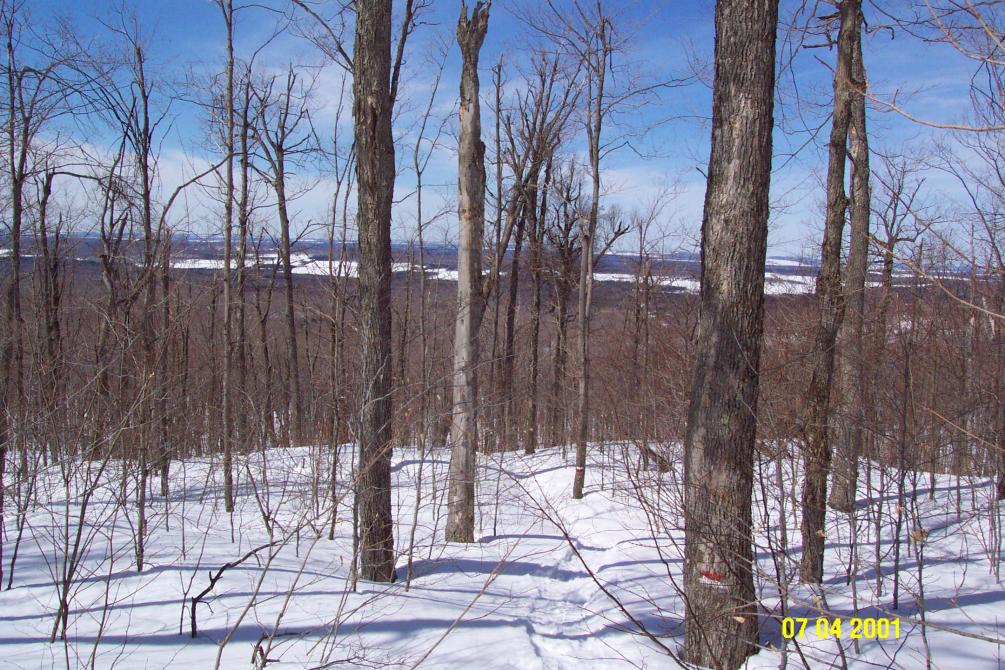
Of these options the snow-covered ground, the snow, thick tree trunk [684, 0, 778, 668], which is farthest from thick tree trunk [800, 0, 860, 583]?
the snow

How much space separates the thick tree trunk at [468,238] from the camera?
7535 mm

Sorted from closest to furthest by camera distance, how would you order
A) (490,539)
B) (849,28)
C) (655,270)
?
1. (849,28)
2. (490,539)
3. (655,270)

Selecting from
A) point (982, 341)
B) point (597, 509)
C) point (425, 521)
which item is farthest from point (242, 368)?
point (982, 341)

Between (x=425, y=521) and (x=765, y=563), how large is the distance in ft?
14.4

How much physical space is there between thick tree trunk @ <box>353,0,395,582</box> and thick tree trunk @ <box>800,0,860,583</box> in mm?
3683

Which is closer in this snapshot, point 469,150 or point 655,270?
point 469,150

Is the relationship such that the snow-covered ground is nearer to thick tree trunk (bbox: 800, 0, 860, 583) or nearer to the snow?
thick tree trunk (bbox: 800, 0, 860, 583)

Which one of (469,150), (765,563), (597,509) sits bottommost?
(597,509)

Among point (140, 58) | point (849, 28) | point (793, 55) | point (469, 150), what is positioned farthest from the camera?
point (140, 58)

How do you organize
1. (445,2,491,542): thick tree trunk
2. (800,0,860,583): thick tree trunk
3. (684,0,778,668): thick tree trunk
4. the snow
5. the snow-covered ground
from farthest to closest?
the snow → (445,2,491,542): thick tree trunk → (800,0,860,583): thick tree trunk → (684,0,778,668): thick tree trunk → the snow-covered ground

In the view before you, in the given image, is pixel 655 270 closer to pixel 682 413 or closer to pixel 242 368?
pixel 682 413

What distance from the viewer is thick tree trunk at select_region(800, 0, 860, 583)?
5555 millimetres

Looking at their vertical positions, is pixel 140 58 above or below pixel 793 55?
above

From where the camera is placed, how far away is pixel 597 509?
10406 mm
